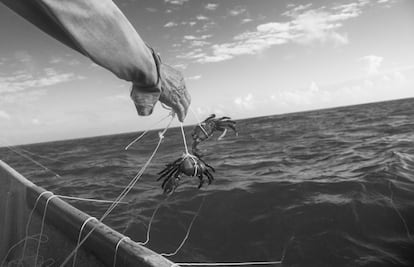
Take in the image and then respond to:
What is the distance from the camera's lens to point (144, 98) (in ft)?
4.10

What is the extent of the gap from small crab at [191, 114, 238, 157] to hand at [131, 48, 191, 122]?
806mm

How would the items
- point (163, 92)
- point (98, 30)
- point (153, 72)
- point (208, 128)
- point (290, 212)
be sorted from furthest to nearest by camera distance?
point (290, 212) < point (208, 128) < point (163, 92) < point (153, 72) < point (98, 30)

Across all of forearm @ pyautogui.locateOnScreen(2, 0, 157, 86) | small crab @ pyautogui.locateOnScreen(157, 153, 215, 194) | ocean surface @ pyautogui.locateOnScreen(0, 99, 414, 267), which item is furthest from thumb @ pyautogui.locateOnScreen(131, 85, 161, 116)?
ocean surface @ pyautogui.locateOnScreen(0, 99, 414, 267)

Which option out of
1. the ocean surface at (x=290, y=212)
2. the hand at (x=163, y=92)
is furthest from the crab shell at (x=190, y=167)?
the ocean surface at (x=290, y=212)

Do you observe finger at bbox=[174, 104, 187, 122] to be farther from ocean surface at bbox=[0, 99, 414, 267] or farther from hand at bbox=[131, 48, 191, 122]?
ocean surface at bbox=[0, 99, 414, 267]

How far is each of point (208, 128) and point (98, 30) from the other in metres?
1.53

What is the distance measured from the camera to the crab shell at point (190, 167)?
220cm

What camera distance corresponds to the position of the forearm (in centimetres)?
82

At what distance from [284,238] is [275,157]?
21.0ft

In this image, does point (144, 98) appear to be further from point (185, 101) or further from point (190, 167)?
point (190, 167)

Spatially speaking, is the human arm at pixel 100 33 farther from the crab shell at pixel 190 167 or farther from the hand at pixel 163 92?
the crab shell at pixel 190 167

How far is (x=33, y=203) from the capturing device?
410 centimetres

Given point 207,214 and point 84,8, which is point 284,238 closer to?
point 207,214

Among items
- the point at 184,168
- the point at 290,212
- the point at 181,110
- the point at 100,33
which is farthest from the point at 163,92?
the point at 290,212
